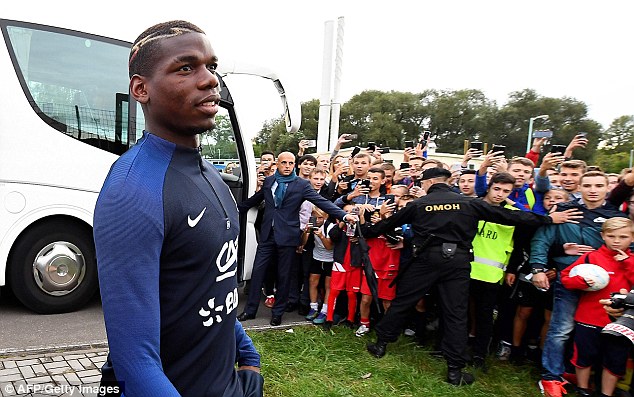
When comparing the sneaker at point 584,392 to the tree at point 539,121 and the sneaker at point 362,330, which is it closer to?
the sneaker at point 362,330

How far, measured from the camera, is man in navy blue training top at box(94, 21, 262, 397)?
1034 mm

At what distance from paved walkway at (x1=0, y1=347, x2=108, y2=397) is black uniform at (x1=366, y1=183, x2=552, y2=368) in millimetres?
2533

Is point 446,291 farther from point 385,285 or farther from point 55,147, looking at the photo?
point 55,147

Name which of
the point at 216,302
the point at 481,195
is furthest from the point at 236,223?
the point at 481,195

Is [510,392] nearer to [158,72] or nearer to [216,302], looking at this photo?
[216,302]

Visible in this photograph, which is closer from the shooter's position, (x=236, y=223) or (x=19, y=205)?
(x=236, y=223)

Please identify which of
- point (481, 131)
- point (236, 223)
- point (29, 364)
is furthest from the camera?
point (481, 131)

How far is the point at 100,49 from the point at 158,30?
450cm

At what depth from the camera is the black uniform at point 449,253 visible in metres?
4.09

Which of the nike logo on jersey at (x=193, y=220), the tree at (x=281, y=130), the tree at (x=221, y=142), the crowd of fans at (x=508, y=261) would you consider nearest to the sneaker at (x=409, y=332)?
the crowd of fans at (x=508, y=261)

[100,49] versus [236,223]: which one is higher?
[100,49]

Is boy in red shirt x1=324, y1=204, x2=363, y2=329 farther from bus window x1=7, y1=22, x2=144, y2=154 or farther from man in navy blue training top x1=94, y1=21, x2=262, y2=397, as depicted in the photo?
man in navy blue training top x1=94, y1=21, x2=262, y2=397

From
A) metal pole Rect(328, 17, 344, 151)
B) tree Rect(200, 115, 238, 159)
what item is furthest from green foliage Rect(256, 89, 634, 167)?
tree Rect(200, 115, 238, 159)

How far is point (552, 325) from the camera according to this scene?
4.05m
